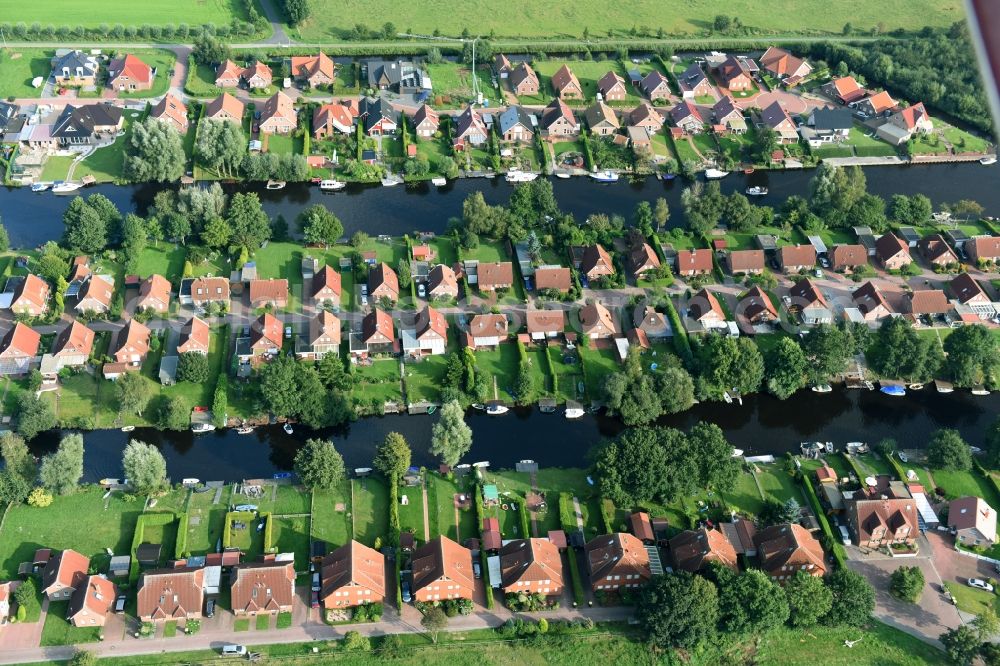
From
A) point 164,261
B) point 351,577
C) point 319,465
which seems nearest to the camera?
point 351,577

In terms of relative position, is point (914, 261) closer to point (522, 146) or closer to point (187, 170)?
point (522, 146)

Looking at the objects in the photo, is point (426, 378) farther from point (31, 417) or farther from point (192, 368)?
point (31, 417)

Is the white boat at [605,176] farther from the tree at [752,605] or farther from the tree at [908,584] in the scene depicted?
the tree at [908,584]

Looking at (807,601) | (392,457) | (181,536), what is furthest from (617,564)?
(181,536)

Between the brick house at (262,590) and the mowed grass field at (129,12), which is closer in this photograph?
the brick house at (262,590)

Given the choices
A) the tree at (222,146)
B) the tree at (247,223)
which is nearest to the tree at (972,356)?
the tree at (247,223)

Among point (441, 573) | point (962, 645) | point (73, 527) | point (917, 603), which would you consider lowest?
point (962, 645)

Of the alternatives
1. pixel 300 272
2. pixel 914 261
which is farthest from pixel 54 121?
pixel 914 261
